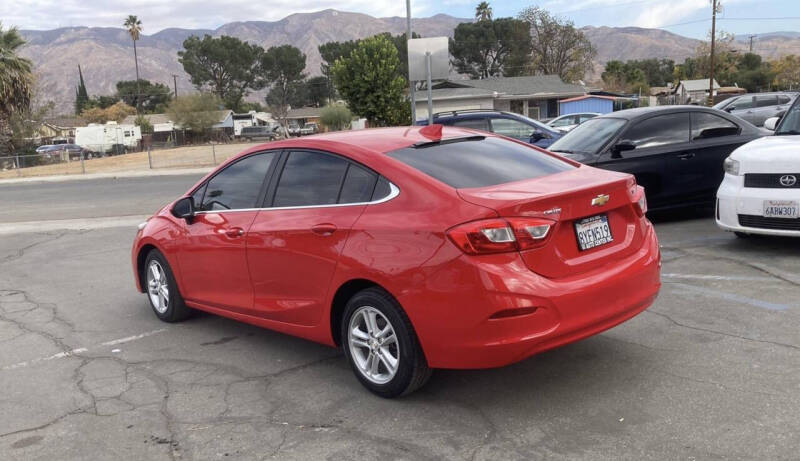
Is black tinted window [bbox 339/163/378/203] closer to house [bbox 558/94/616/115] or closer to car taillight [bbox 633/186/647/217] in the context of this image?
car taillight [bbox 633/186/647/217]

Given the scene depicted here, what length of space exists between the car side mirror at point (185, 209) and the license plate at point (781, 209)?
5380mm

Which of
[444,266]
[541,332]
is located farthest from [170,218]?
[541,332]

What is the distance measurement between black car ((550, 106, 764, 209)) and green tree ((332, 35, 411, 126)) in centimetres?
2066

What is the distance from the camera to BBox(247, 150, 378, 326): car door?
14.1 ft

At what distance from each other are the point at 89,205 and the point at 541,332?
54.2 feet

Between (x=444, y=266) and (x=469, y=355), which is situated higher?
(x=444, y=266)

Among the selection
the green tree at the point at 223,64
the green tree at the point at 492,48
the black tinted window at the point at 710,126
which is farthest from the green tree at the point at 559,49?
the black tinted window at the point at 710,126

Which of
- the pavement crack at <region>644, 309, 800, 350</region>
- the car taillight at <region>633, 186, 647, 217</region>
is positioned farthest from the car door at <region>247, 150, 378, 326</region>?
the pavement crack at <region>644, 309, 800, 350</region>

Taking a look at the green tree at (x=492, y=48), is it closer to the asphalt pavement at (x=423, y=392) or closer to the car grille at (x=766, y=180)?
the car grille at (x=766, y=180)

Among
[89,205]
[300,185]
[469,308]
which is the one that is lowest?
[89,205]

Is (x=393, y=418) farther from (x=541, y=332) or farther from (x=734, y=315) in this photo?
(x=734, y=315)

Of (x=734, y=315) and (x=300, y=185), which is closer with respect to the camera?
(x=300, y=185)

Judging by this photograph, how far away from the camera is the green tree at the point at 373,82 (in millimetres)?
29609

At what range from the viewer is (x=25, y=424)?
4.15 metres
